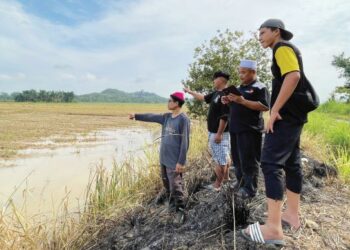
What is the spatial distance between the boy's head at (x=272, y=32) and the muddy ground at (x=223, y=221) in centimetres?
135

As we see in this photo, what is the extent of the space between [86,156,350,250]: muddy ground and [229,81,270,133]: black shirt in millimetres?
592

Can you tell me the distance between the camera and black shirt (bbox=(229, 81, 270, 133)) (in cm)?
367

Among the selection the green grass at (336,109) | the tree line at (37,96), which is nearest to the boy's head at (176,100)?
the green grass at (336,109)

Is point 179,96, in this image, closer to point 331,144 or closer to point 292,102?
point 292,102

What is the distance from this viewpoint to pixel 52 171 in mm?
10102

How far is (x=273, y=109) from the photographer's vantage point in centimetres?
267

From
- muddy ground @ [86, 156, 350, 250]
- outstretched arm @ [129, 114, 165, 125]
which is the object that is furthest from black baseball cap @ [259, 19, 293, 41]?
outstretched arm @ [129, 114, 165, 125]

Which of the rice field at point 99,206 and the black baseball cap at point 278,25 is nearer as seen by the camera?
the black baseball cap at point 278,25

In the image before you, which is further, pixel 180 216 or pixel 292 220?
pixel 180 216

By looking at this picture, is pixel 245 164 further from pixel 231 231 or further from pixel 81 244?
pixel 81 244

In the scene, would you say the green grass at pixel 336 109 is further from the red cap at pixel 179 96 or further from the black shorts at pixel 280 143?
the black shorts at pixel 280 143

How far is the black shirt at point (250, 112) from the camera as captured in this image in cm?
367

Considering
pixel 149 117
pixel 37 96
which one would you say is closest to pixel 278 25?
pixel 149 117

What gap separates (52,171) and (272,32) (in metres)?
8.61
